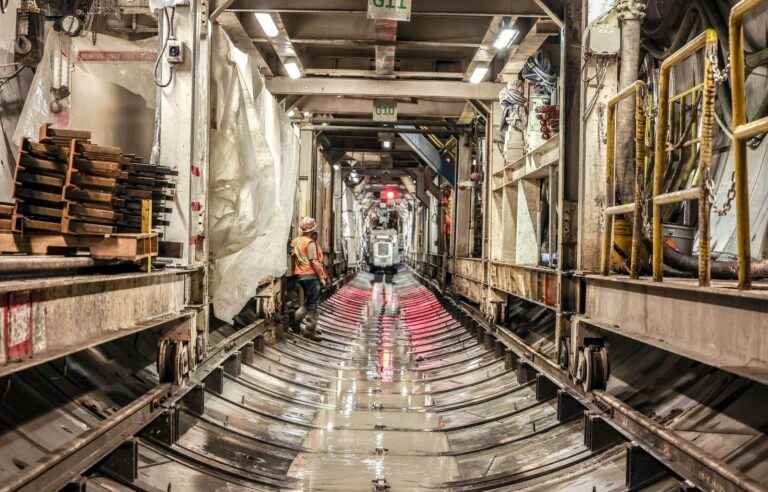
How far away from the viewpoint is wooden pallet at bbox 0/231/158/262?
439cm

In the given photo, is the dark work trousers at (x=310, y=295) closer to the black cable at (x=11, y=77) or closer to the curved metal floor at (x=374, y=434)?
the curved metal floor at (x=374, y=434)

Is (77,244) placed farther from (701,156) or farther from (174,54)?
(701,156)

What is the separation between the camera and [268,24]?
8789mm

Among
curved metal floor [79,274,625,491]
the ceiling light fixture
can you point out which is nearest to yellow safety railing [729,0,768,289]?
curved metal floor [79,274,625,491]

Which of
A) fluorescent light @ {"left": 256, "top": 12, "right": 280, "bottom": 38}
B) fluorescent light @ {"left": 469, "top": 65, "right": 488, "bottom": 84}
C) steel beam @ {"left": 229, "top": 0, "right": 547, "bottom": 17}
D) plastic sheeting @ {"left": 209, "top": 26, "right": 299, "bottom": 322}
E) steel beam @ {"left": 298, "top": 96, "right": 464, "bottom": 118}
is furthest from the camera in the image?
steel beam @ {"left": 298, "top": 96, "right": 464, "bottom": 118}

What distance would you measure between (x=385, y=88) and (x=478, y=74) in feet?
4.48

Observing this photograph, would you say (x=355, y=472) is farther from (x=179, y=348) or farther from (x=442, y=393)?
(x=442, y=393)

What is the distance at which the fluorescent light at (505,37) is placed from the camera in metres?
8.84

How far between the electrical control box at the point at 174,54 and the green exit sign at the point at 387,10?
2.23m

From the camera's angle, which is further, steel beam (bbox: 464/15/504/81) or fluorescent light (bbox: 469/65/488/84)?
fluorescent light (bbox: 469/65/488/84)

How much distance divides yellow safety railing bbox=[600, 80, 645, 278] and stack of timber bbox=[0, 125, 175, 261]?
Result: 303 centimetres

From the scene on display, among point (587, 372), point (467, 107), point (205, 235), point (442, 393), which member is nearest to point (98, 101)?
point (205, 235)

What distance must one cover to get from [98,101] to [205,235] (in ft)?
6.98

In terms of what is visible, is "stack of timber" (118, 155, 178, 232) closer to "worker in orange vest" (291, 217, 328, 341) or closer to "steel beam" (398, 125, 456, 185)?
"worker in orange vest" (291, 217, 328, 341)
